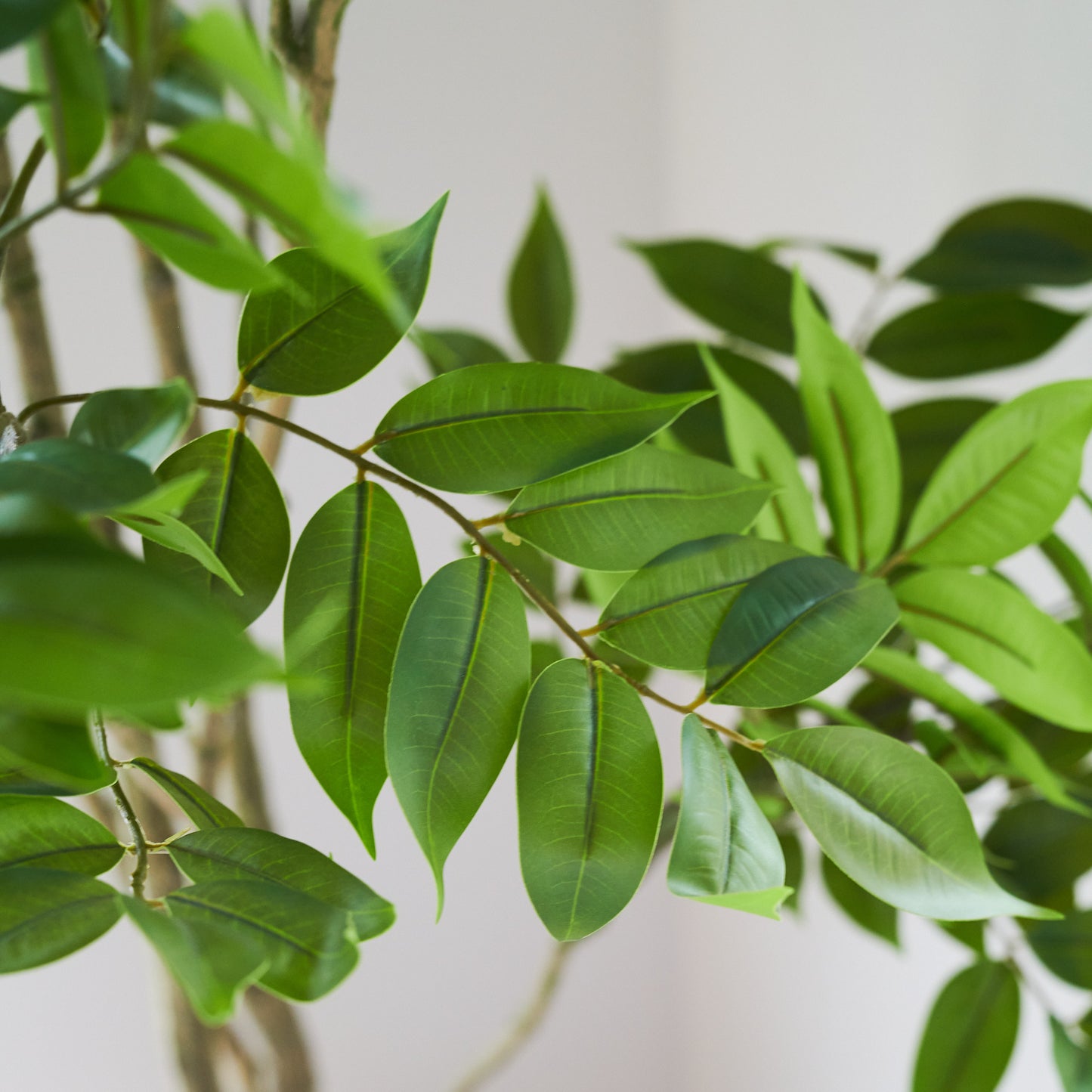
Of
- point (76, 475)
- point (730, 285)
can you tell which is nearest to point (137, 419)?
point (76, 475)

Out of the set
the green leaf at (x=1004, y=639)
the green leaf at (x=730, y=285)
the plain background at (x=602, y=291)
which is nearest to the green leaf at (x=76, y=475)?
the green leaf at (x=1004, y=639)

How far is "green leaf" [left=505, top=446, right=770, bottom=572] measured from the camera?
0.72ft

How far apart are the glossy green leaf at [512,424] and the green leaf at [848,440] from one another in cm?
10

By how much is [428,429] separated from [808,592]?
0.09m

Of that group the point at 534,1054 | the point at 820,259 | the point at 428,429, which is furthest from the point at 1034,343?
the point at 534,1054

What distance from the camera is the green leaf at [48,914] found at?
161 millimetres

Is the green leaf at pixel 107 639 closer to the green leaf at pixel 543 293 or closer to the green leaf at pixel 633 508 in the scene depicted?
the green leaf at pixel 633 508

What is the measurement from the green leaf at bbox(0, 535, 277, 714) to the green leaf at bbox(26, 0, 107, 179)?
60 millimetres

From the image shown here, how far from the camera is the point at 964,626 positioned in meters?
0.29

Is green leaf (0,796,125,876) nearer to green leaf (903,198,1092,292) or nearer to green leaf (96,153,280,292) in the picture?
green leaf (96,153,280,292)

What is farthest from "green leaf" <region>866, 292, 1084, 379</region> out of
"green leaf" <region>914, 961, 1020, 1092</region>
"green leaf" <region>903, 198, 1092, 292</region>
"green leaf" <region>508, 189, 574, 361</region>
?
"green leaf" <region>914, 961, 1020, 1092</region>

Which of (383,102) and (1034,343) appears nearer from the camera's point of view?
(1034,343)

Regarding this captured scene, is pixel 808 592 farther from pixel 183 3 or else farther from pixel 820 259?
pixel 183 3

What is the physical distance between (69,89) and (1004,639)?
10.3 inches
